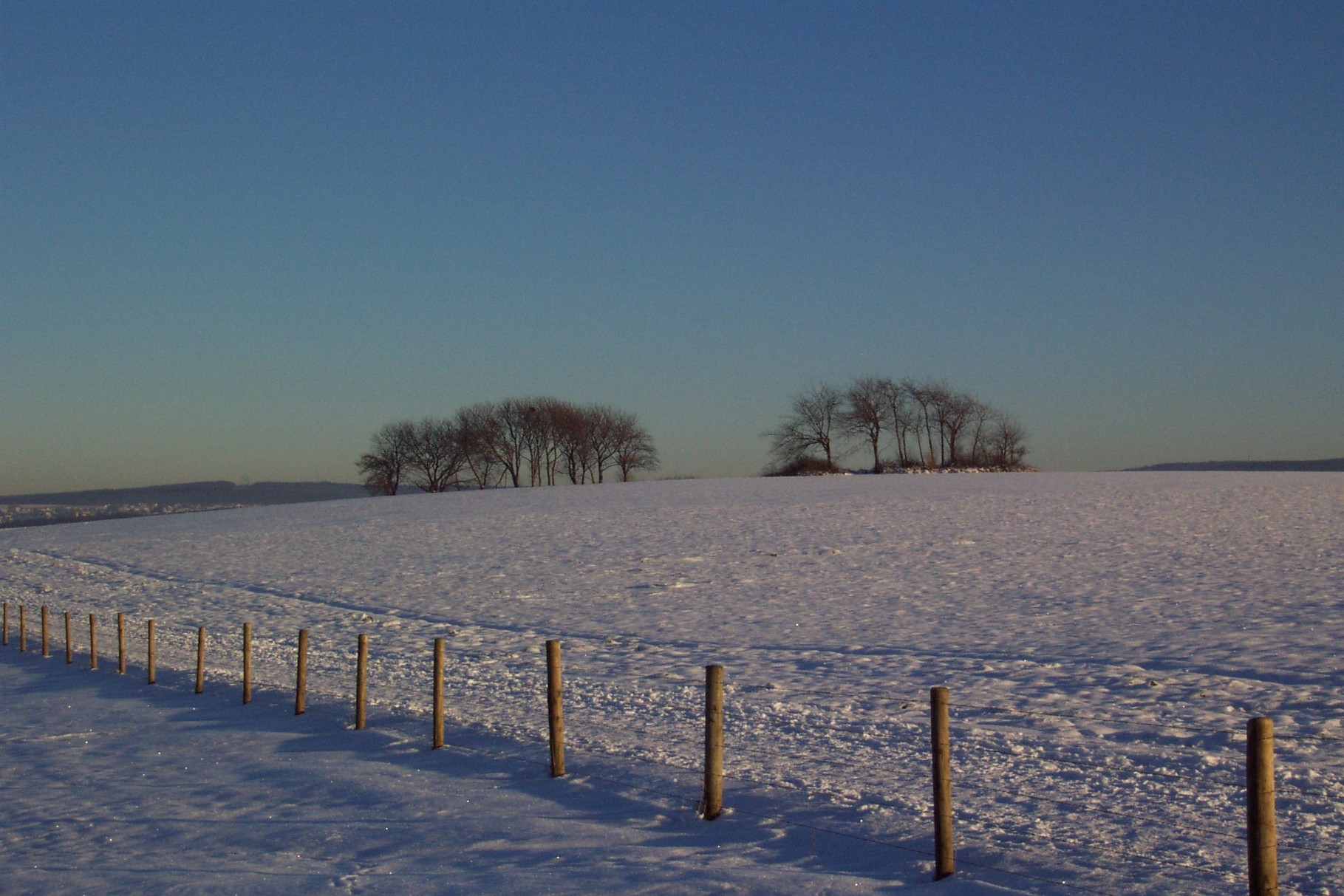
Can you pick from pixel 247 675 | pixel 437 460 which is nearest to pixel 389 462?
pixel 437 460

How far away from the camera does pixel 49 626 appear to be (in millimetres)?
27047

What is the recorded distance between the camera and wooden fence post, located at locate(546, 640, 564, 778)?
10.3 metres

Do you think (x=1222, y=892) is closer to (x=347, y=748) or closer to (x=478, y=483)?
(x=347, y=748)

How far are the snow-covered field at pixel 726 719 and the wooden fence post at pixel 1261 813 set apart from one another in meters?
1.32

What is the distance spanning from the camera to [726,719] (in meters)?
12.7

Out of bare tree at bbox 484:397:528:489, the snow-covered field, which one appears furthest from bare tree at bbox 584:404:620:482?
the snow-covered field

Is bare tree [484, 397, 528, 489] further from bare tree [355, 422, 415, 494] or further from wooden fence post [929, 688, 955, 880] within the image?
wooden fence post [929, 688, 955, 880]

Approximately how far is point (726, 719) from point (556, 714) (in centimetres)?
299

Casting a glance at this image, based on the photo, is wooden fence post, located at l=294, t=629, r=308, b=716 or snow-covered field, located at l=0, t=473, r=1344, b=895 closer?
snow-covered field, located at l=0, t=473, r=1344, b=895

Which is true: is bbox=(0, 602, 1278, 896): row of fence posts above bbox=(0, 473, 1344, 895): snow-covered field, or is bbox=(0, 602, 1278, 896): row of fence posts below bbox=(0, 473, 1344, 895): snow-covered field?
above

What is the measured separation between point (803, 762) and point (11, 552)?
141ft

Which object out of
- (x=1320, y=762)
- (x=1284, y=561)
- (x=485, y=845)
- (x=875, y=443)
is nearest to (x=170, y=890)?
(x=485, y=845)

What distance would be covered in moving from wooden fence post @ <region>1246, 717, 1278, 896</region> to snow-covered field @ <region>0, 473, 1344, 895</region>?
Result: 1315mm

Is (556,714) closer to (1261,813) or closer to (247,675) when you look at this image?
(1261,813)
